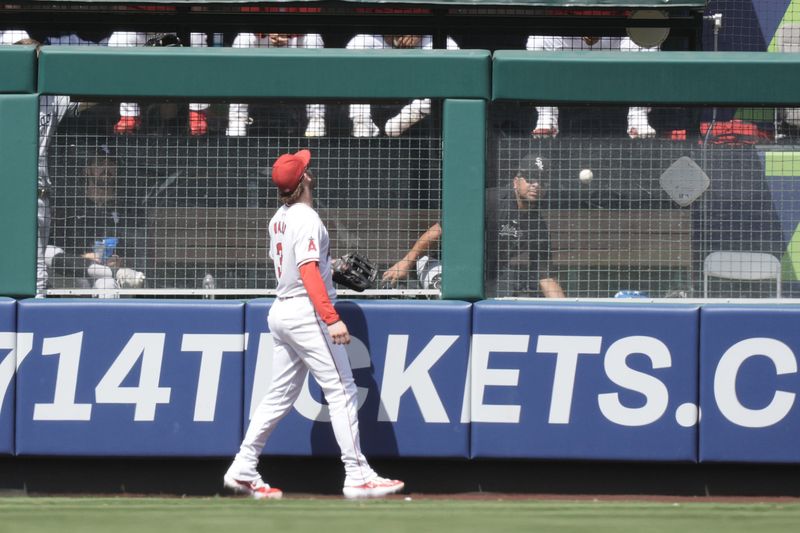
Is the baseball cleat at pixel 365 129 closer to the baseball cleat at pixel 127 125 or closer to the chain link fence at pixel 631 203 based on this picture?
the chain link fence at pixel 631 203

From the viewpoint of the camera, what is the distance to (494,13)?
8555 millimetres

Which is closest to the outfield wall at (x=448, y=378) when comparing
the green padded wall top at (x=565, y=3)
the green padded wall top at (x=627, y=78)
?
the green padded wall top at (x=627, y=78)

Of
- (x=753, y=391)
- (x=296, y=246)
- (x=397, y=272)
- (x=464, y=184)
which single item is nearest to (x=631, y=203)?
(x=464, y=184)

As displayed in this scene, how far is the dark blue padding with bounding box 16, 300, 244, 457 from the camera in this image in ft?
20.6

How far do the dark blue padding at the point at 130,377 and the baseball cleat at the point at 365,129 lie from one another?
45.2 inches

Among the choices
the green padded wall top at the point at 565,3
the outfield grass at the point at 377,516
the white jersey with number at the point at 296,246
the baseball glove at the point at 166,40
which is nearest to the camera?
the outfield grass at the point at 377,516

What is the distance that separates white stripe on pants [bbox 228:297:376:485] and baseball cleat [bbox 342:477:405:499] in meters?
0.03

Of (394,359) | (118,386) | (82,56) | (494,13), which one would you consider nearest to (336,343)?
(394,359)

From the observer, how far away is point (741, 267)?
6.47 meters

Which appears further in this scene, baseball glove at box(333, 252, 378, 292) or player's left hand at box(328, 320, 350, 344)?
baseball glove at box(333, 252, 378, 292)

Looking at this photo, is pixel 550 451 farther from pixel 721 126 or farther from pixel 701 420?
pixel 721 126

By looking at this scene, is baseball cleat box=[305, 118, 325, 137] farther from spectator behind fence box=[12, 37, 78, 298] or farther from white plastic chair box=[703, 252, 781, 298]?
white plastic chair box=[703, 252, 781, 298]

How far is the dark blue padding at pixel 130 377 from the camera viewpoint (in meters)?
6.27

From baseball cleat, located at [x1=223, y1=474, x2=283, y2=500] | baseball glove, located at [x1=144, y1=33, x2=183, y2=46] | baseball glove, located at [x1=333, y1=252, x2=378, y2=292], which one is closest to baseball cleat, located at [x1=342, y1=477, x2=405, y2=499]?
baseball cleat, located at [x1=223, y1=474, x2=283, y2=500]
